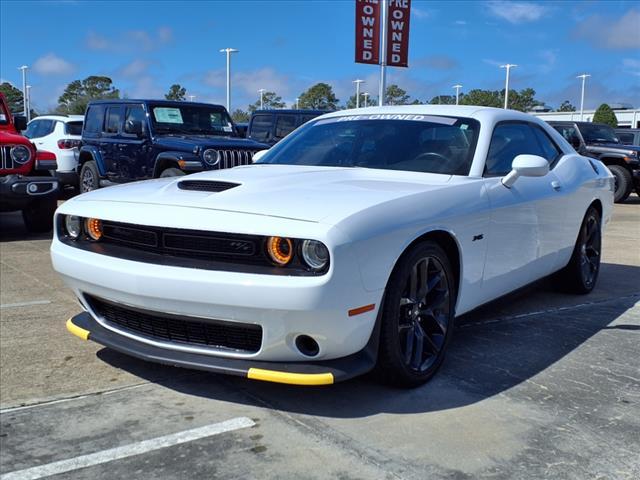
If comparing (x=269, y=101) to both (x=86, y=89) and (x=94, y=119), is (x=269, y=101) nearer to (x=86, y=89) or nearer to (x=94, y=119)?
(x=86, y=89)

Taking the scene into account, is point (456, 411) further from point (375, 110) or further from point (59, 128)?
point (59, 128)

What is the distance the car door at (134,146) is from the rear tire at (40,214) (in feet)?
5.13

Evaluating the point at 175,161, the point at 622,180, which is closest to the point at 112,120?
the point at 175,161

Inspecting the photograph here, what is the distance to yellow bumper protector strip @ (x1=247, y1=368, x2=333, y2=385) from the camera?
278 centimetres

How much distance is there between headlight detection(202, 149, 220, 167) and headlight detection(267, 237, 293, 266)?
20.1 ft

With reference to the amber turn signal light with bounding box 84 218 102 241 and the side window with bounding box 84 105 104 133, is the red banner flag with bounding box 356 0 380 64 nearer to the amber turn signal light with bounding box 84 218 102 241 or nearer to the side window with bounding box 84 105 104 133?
the side window with bounding box 84 105 104 133

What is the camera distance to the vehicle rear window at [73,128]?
43.0 feet

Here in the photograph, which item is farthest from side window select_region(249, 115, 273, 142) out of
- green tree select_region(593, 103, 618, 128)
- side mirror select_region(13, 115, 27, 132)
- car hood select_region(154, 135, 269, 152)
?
green tree select_region(593, 103, 618, 128)

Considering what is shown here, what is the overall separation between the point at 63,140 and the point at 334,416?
1146 cm

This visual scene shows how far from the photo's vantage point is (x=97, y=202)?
3.42 m

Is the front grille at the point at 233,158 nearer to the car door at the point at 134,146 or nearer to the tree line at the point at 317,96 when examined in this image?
the car door at the point at 134,146

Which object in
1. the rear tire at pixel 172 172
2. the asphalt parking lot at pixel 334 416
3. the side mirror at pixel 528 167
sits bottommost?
the asphalt parking lot at pixel 334 416

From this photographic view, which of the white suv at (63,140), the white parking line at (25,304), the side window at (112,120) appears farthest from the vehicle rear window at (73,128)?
the white parking line at (25,304)

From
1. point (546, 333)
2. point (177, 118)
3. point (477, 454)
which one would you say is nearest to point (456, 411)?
point (477, 454)
